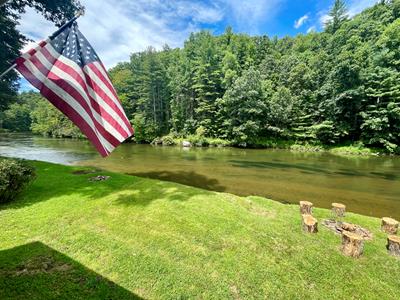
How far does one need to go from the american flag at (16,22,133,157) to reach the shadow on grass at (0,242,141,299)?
6.41ft

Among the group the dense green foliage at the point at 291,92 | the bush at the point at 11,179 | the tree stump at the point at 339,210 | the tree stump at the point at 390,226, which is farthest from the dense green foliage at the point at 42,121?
the tree stump at the point at 390,226

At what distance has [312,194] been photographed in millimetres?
9164

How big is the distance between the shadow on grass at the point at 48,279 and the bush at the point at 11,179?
257 centimetres

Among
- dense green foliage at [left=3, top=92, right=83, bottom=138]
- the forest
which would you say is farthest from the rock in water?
dense green foliage at [left=3, top=92, right=83, bottom=138]

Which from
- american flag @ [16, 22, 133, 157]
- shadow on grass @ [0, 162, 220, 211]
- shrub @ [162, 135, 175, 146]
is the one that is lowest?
shadow on grass @ [0, 162, 220, 211]

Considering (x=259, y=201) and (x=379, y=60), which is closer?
(x=259, y=201)

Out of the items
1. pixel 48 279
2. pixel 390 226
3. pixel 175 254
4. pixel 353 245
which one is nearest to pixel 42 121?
pixel 48 279

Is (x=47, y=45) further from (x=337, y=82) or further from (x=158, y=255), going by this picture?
(x=337, y=82)

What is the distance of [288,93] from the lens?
98.9ft

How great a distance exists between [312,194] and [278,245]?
5.86 m

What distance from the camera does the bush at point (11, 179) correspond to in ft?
18.1

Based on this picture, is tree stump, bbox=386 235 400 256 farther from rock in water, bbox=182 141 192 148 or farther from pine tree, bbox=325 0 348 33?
pine tree, bbox=325 0 348 33

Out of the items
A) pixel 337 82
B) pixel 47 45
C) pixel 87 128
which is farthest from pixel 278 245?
pixel 337 82

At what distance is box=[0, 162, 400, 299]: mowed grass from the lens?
10.5 feet
